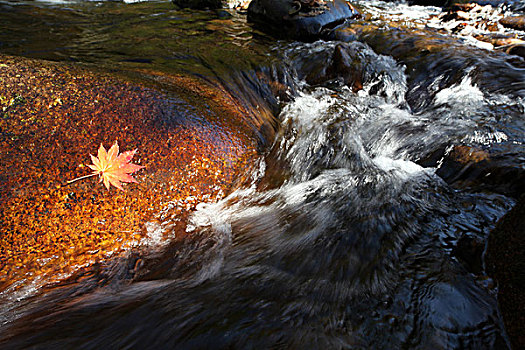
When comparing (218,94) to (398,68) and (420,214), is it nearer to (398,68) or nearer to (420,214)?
(420,214)

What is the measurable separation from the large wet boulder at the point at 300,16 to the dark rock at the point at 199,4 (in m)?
2.91

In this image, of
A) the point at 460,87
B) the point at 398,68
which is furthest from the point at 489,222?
the point at 398,68

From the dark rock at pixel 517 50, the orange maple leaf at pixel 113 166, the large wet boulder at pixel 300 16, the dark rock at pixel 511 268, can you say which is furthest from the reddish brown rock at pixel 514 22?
the orange maple leaf at pixel 113 166

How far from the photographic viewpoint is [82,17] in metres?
8.02

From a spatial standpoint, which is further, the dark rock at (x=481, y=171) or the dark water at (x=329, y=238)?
the dark rock at (x=481, y=171)

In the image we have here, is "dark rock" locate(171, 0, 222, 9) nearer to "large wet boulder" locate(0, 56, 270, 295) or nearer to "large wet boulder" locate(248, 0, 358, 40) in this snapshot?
"large wet boulder" locate(248, 0, 358, 40)

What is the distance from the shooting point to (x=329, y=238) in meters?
2.13

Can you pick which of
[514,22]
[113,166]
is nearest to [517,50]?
[514,22]

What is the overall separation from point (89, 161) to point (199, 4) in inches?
391

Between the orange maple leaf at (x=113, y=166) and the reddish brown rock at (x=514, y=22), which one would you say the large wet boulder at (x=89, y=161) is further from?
the reddish brown rock at (x=514, y=22)

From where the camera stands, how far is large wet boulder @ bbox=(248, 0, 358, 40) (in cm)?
700

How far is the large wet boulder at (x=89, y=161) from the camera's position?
74.1 inches

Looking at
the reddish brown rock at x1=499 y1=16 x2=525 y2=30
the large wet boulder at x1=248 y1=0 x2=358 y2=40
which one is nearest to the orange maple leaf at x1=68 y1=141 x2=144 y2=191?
the large wet boulder at x1=248 y1=0 x2=358 y2=40

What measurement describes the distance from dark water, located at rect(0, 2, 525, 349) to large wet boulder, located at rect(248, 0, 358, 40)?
2.49 m
